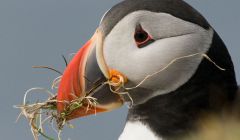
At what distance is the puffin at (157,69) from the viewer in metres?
5.34

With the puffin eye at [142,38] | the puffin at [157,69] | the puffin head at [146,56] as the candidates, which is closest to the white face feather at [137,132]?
the puffin at [157,69]

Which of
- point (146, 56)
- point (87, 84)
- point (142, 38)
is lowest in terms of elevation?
point (87, 84)

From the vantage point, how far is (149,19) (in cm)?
546

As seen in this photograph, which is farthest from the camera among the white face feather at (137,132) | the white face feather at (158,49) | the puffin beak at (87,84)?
the puffin beak at (87,84)

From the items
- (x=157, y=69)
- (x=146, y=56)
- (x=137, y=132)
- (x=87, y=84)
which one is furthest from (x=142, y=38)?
(x=137, y=132)

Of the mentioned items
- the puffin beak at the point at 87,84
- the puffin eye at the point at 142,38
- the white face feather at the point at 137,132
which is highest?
the puffin eye at the point at 142,38

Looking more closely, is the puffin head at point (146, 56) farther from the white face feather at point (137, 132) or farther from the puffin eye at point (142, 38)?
the white face feather at point (137, 132)


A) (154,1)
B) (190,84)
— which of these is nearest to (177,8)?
(154,1)

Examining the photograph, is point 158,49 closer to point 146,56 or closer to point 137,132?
point 146,56

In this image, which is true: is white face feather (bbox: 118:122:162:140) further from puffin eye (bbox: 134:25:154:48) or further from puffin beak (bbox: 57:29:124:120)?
puffin eye (bbox: 134:25:154:48)

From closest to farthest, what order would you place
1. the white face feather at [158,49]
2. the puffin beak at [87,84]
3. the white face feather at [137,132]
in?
the white face feather at [137,132] → the white face feather at [158,49] → the puffin beak at [87,84]

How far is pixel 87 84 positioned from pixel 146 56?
0.50 meters

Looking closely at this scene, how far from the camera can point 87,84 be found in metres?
5.61

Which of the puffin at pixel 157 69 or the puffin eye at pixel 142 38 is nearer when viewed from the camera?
the puffin at pixel 157 69
